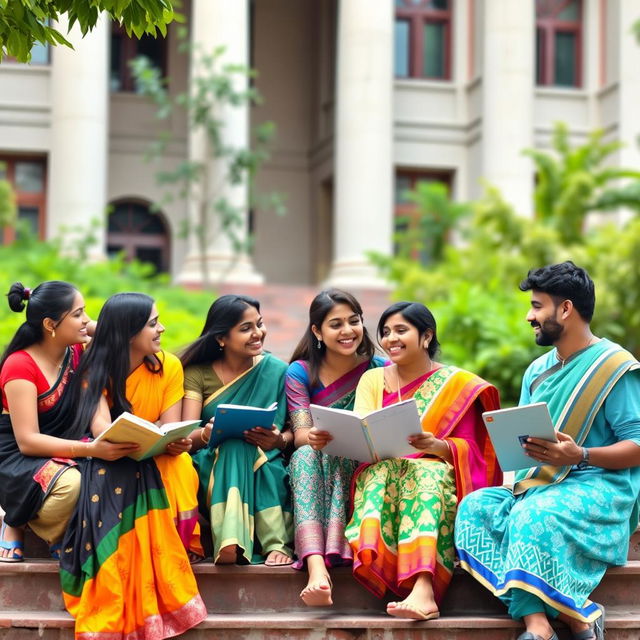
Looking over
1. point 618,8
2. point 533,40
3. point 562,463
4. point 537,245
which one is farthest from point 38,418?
point 618,8

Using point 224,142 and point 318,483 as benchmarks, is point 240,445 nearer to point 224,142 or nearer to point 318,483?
point 318,483

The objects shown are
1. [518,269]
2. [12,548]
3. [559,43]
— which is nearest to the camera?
[12,548]

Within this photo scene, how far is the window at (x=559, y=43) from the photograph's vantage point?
24828 millimetres

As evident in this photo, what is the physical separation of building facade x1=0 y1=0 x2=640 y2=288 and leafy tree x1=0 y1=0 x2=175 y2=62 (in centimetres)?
1390

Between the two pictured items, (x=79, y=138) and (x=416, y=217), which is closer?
(x=79, y=138)

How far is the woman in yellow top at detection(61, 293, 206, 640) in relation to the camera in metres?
5.38

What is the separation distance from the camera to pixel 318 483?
19.3 feet

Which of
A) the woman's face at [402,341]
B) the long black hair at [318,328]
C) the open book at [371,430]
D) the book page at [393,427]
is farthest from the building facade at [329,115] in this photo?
the book page at [393,427]

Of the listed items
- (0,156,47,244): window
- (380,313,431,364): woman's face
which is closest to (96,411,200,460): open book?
(380,313,431,364): woman's face

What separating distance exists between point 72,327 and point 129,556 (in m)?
1.20

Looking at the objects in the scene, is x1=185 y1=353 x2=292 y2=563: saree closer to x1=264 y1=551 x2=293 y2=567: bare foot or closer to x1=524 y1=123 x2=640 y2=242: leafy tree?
x1=264 y1=551 x2=293 y2=567: bare foot

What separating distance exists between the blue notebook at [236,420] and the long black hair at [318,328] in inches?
20.8

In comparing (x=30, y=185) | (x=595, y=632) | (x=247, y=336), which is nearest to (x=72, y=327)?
(x=247, y=336)

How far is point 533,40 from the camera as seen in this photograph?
22.8m
